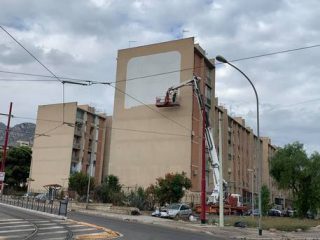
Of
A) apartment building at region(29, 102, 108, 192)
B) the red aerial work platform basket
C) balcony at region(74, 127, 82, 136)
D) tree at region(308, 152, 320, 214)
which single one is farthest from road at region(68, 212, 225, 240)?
balcony at region(74, 127, 82, 136)

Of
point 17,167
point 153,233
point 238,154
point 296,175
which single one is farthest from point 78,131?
point 153,233

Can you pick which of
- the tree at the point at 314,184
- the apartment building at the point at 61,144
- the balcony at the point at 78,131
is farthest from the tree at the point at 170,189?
the balcony at the point at 78,131

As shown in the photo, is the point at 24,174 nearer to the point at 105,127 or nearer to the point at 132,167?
the point at 105,127

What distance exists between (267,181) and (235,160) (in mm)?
30641

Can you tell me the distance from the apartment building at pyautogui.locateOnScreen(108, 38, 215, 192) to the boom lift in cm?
184

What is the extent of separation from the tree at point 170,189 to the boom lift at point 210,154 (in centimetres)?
290

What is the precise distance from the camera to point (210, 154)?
4050 cm

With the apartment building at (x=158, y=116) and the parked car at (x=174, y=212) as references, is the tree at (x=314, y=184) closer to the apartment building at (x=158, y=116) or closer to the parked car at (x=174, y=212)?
the apartment building at (x=158, y=116)

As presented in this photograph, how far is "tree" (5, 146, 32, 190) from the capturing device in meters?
86.1

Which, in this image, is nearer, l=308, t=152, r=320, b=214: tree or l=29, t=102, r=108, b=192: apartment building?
l=308, t=152, r=320, b=214: tree

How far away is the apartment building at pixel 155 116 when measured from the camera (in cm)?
6788

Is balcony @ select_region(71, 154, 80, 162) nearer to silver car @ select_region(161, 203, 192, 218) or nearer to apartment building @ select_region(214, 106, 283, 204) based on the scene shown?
apartment building @ select_region(214, 106, 283, 204)

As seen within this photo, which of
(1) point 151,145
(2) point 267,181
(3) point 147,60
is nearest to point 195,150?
(1) point 151,145

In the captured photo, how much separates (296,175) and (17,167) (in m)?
50.9
